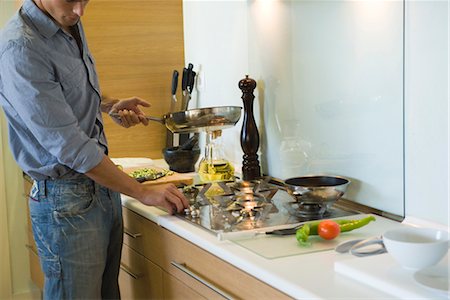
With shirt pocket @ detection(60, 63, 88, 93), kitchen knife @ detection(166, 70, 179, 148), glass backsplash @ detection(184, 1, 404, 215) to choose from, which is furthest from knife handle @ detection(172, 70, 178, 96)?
shirt pocket @ detection(60, 63, 88, 93)

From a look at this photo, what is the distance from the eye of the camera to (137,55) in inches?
119

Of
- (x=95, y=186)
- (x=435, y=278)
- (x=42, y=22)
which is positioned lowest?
(x=435, y=278)

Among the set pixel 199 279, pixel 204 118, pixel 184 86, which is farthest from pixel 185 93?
pixel 199 279

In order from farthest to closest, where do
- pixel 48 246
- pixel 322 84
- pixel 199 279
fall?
pixel 322 84 → pixel 48 246 → pixel 199 279

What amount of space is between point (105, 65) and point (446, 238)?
2128mm

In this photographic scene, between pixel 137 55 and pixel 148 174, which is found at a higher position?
pixel 137 55

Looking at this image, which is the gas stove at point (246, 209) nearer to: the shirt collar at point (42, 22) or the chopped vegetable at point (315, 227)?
the chopped vegetable at point (315, 227)

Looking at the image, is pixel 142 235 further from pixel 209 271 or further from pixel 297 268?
pixel 297 268

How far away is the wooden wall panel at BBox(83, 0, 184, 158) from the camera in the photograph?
2.97m

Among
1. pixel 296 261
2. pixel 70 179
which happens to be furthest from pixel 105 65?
pixel 296 261

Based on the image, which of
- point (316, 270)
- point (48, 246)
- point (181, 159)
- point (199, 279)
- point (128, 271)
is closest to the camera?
point (316, 270)

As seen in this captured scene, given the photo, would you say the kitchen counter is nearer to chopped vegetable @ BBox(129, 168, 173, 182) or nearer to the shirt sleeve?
the shirt sleeve

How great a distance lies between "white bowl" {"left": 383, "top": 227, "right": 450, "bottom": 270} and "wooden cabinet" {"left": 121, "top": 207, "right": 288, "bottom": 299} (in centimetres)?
23

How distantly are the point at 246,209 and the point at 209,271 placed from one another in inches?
12.1
